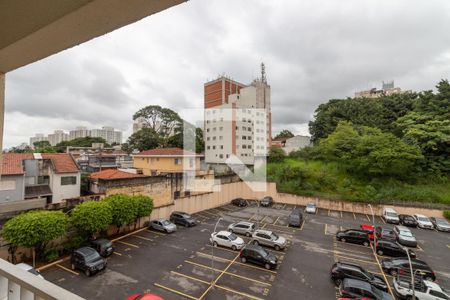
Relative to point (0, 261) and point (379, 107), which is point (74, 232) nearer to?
point (0, 261)

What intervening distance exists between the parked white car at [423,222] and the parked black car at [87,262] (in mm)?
24823

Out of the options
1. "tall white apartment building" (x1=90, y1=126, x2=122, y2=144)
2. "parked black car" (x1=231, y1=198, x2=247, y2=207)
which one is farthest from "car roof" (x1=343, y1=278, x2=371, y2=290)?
"tall white apartment building" (x1=90, y1=126, x2=122, y2=144)

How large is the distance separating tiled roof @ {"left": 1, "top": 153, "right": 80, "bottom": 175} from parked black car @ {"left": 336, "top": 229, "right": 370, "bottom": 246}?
2178cm

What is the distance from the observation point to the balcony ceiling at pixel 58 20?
3.43 feet

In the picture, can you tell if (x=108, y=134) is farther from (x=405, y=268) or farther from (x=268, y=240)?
(x=405, y=268)

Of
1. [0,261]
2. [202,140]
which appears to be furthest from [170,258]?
[202,140]

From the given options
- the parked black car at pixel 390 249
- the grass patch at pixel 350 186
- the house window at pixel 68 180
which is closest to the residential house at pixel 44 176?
the house window at pixel 68 180

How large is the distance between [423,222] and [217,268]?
64.2 feet

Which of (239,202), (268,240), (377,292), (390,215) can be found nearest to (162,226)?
(268,240)

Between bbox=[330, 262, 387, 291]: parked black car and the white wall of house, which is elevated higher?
the white wall of house

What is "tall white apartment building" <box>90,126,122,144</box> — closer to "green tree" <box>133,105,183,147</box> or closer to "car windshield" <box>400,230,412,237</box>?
"green tree" <box>133,105,183,147</box>

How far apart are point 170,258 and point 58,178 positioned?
41.9ft

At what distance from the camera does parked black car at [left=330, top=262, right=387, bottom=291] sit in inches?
411

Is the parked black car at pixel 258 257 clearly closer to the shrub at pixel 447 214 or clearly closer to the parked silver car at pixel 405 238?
the parked silver car at pixel 405 238
